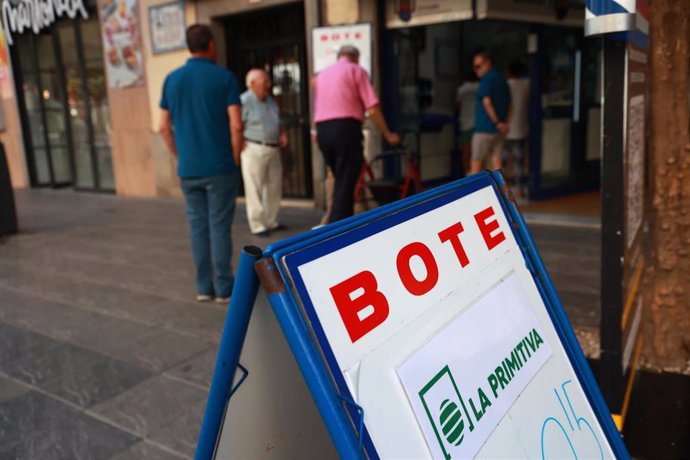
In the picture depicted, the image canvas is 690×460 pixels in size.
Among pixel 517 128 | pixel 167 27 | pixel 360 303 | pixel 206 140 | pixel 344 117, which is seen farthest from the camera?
pixel 167 27

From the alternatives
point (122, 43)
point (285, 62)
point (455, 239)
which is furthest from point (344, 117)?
point (122, 43)

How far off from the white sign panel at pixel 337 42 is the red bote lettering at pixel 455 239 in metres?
5.77

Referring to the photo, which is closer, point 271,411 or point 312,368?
point 312,368

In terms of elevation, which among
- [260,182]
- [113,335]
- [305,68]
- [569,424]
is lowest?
[113,335]

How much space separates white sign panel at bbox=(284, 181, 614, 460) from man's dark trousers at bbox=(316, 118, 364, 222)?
3576 mm

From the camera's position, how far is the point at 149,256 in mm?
5586

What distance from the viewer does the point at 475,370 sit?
4.21ft

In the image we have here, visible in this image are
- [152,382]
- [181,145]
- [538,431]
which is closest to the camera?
[538,431]

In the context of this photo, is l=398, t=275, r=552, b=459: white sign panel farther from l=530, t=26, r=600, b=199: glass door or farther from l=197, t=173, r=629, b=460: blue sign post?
l=530, t=26, r=600, b=199: glass door

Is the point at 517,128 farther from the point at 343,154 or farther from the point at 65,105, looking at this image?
the point at 65,105

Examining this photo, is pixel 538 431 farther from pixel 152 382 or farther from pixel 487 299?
pixel 152 382

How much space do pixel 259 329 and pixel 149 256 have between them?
185 inches

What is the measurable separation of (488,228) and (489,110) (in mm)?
5276

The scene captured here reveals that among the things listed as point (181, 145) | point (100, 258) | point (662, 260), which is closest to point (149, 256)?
point (100, 258)
